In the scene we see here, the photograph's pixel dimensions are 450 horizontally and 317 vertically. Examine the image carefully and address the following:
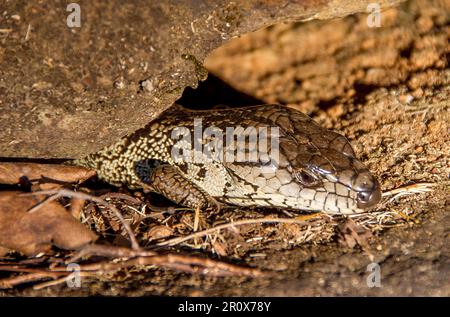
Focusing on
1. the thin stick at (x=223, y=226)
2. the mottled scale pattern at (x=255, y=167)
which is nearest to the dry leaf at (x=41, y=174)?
the mottled scale pattern at (x=255, y=167)

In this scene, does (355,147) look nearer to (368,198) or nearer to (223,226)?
(368,198)

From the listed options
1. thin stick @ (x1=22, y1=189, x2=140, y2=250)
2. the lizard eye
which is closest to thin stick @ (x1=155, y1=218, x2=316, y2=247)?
thin stick @ (x1=22, y1=189, x2=140, y2=250)

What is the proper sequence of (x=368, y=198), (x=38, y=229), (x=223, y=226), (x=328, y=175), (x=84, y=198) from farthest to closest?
(x=328, y=175) → (x=368, y=198) → (x=223, y=226) → (x=38, y=229) → (x=84, y=198)

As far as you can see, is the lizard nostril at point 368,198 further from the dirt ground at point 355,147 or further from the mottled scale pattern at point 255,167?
the dirt ground at point 355,147

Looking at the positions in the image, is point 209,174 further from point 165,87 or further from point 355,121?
point 355,121

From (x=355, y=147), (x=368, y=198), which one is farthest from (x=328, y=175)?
(x=355, y=147)

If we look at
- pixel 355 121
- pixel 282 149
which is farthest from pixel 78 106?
pixel 355 121
